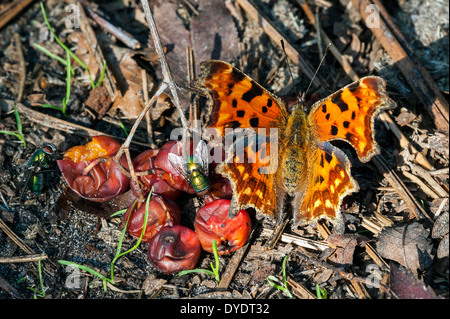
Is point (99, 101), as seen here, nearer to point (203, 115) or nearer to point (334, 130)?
point (203, 115)


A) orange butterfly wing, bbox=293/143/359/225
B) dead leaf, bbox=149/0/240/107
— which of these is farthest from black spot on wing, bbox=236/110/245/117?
dead leaf, bbox=149/0/240/107

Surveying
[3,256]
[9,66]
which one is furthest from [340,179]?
[9,66]

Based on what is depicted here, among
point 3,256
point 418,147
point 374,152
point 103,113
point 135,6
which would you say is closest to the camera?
point 374,152

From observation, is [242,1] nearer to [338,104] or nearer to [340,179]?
[338,104]

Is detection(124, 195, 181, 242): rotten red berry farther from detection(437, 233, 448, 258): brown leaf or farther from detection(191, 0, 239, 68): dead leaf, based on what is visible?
detection(437, 233, 448, 258): brown leaf

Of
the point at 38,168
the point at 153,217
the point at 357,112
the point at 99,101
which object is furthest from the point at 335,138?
the point at 38,168

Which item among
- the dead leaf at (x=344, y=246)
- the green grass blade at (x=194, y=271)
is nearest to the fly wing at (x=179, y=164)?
the green grass blade at (x=194, y=271)
